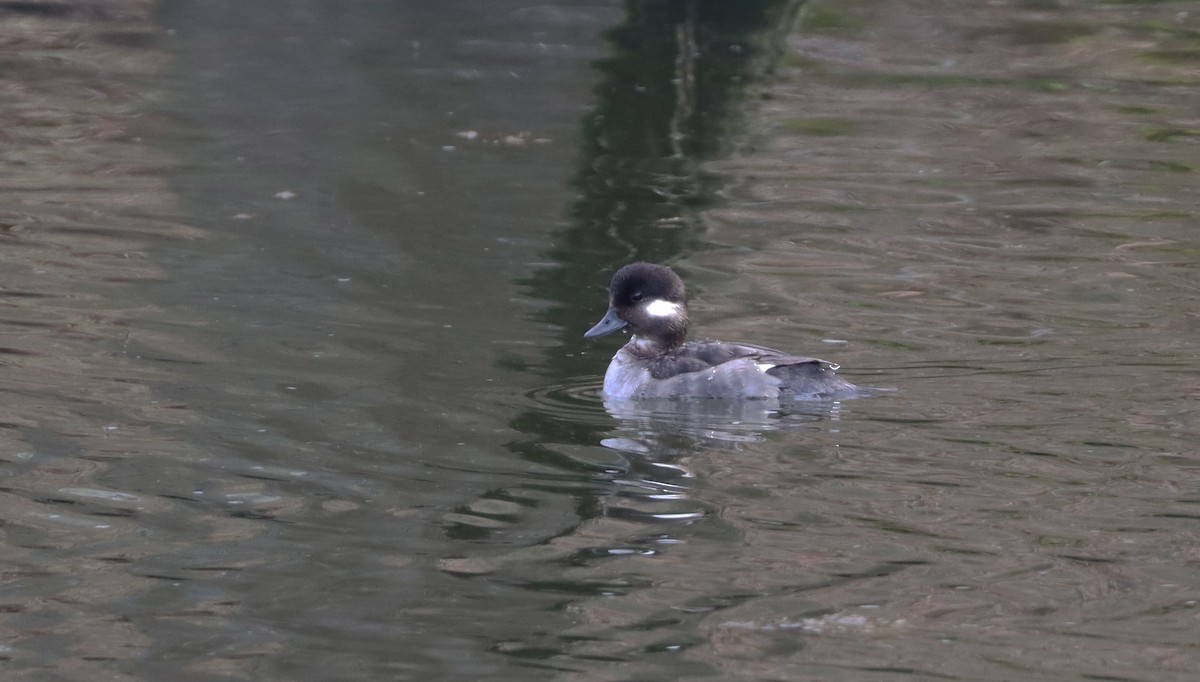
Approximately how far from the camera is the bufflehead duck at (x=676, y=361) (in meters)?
8.53

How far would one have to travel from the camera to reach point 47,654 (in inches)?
219

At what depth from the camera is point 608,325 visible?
942 cm

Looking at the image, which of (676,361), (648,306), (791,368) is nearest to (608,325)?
(648,306)

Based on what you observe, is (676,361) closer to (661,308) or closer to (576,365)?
(661,308)

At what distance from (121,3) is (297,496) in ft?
50.4

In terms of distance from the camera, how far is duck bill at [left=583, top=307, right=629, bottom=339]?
9406 mm

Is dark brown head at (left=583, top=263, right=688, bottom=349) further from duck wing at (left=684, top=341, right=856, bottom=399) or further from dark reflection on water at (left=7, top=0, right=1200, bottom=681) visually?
duck wing at (left=684, top=341, right=856, bottom=399)

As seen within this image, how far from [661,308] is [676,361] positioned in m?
0.46

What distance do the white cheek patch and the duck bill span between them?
0.17 meters

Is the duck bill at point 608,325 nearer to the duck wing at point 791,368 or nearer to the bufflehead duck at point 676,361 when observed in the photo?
the bufflehead duck at point 676,361

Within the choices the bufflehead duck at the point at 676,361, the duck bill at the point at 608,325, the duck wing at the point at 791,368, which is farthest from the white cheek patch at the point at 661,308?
the duck wing at the point at 791,368

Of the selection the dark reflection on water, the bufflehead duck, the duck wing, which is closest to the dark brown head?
the bufflehead duck

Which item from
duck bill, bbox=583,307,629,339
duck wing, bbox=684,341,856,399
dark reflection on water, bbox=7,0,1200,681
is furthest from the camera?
duck bill, bbox=583,307,629,339

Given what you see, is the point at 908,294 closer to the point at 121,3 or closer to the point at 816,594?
the point at 816,594
